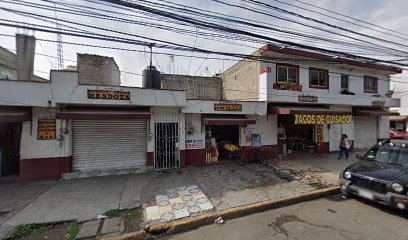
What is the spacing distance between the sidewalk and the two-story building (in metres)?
3.07

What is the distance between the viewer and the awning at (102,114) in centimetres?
759

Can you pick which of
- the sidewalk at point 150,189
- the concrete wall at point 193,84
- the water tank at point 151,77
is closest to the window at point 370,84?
the sidewalk at point 150,189

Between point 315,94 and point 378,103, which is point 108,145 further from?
→ point 378,103

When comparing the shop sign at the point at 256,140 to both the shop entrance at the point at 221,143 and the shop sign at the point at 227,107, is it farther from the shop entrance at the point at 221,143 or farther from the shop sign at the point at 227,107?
the shop sign at the point at 227,107

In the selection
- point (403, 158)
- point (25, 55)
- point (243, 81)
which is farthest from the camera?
point (243, 81)

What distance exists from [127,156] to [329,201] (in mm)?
8037

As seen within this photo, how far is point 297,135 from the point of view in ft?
48.2

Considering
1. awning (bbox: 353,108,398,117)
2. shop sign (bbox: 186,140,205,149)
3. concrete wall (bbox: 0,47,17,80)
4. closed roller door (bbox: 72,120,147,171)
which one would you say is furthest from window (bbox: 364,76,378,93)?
concrete wall (bbox: 0,47,17,80)

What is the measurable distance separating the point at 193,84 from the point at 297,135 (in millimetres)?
9054

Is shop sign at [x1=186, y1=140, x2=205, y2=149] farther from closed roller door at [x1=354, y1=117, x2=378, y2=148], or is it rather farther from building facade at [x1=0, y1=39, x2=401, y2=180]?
closed roller door at [x1=354, y1=117, x2=378, y2=148]

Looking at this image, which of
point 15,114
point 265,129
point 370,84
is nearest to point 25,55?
point 15,114

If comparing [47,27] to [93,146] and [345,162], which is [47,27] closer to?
[93,146]

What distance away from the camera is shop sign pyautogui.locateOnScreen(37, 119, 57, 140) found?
25.9 ft

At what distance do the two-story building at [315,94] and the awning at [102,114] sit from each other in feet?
20.3
